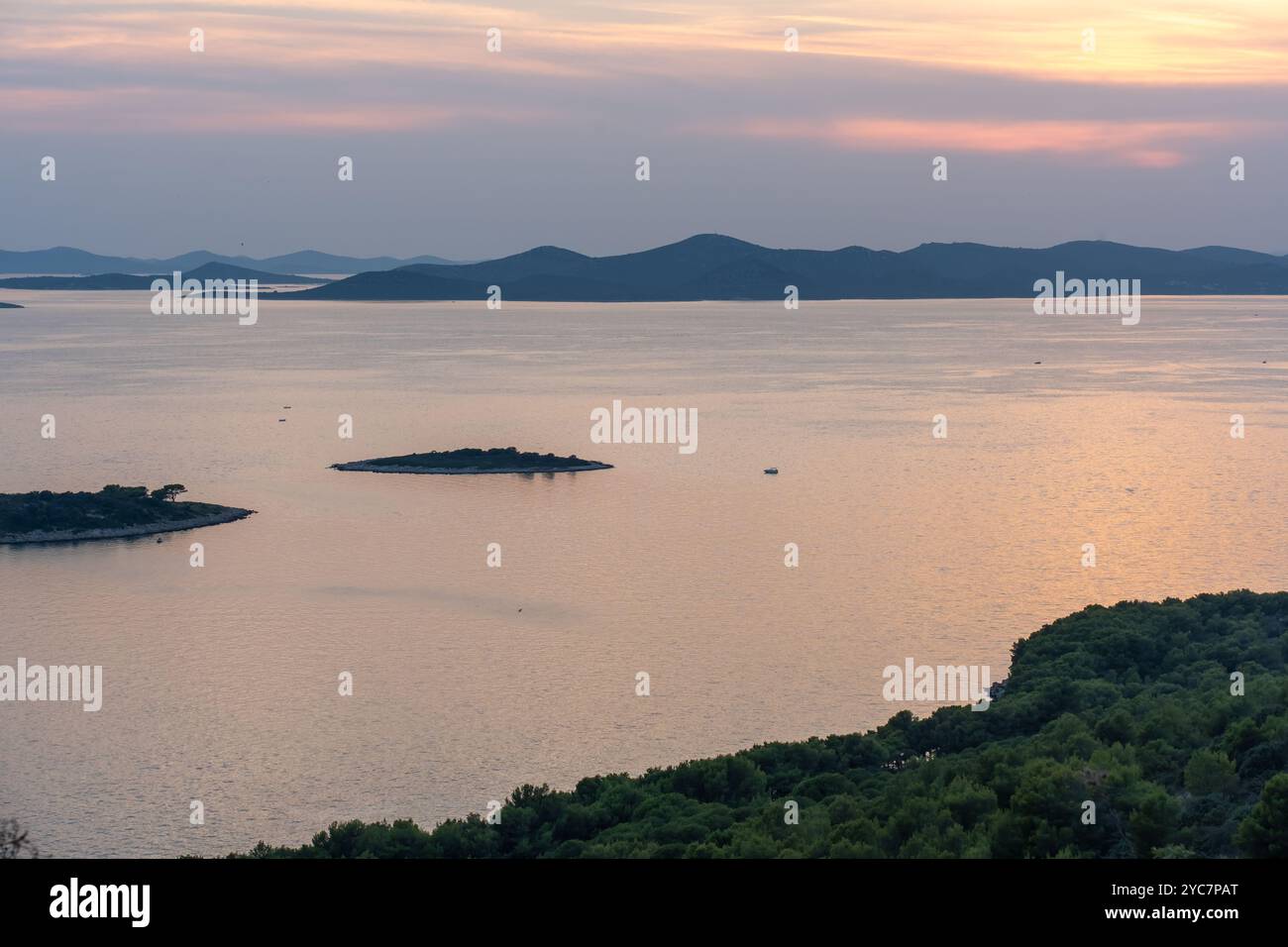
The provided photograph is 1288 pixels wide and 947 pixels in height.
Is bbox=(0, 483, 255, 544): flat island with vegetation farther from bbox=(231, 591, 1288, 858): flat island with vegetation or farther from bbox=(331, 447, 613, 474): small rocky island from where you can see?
bbox=(231, 591, 1288, 858): flat island with vegetation

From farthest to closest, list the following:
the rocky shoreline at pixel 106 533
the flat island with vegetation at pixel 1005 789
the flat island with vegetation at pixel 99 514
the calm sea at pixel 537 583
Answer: the flat island with vegetation at pixel 99 514, the rocky shoreline at pixel 106 533, the calm sea at pixel 537 583, the flat island with vegetation at pixel 1005 789

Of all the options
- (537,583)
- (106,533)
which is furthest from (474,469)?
(537,583)

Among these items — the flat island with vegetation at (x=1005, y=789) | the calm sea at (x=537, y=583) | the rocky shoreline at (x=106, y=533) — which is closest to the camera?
the flat island with vegetation at (x=1005, y=789)

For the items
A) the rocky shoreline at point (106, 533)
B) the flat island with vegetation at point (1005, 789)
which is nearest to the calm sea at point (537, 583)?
the rocky shoreline at point (106, 533)

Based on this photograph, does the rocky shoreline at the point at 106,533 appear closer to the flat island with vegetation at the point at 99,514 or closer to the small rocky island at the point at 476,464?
the flat island with vegetation at the point at 99,514
